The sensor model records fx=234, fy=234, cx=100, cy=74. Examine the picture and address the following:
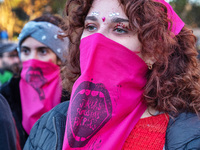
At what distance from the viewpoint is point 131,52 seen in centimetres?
167

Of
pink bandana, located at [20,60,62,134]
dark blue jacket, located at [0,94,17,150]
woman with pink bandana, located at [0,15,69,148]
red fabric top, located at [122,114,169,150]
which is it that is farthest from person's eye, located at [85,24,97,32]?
A: pink bandana, located at [20,60,62,134]

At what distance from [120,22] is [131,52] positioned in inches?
9.4

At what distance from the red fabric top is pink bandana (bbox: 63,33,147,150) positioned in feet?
0.15

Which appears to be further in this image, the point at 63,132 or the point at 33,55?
the point at 33,55

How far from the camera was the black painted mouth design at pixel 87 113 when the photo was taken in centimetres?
155

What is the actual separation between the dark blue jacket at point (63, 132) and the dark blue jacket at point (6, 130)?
0.49 feet

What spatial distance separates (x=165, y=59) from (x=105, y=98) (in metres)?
0.53

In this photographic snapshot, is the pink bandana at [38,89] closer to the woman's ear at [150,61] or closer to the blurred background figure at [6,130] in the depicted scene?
the blurred background figure at [6,130]

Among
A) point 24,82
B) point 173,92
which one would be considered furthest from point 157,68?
point 24,82

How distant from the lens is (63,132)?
1.76 m

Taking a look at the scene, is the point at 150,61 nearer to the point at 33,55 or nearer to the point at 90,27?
the point at 90,27

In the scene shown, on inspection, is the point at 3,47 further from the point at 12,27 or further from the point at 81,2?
the point at 12,27

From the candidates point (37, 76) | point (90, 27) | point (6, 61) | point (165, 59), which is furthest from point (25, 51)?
point (6, 61)

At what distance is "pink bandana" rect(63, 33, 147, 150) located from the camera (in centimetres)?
156
